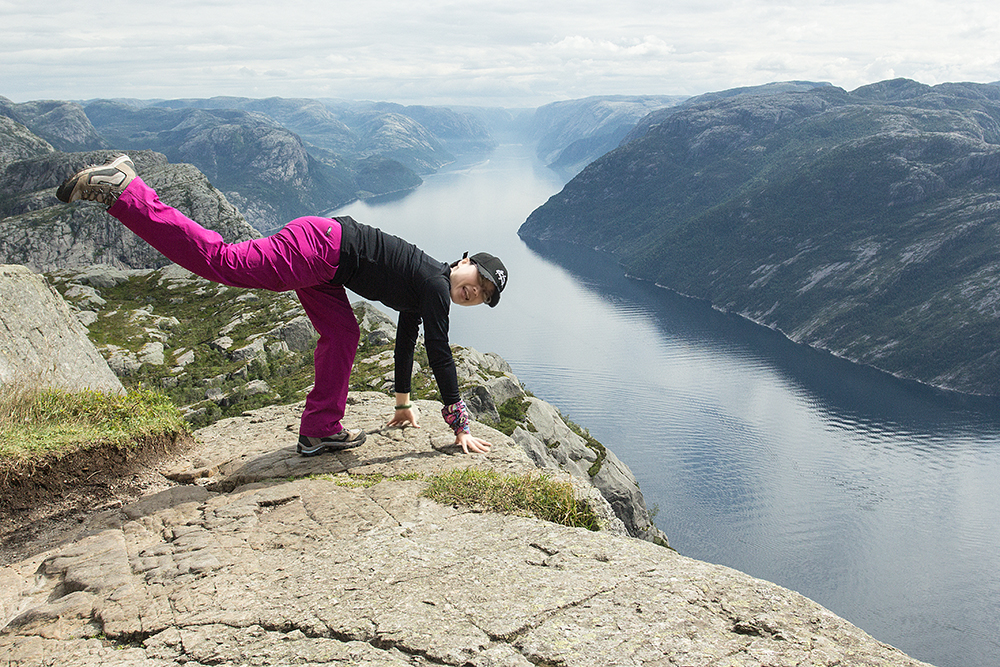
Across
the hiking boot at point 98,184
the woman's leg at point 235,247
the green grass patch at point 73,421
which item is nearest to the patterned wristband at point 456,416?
the woman's leg at point 235,247

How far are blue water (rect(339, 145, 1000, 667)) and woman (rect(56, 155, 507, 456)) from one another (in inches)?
2893

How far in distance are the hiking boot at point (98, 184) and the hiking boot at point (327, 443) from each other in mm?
3271

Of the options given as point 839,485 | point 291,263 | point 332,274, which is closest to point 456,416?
point 332,274

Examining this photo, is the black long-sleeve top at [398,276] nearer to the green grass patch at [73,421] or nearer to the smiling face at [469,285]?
the smiling face at [469,285]

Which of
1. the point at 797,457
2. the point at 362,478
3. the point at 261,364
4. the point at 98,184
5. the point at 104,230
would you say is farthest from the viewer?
the point at 797,457

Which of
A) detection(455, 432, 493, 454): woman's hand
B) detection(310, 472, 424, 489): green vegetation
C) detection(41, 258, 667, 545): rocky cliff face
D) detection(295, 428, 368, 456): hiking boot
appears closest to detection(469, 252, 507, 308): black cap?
detection(455, 432, 493, 454): woman's hand

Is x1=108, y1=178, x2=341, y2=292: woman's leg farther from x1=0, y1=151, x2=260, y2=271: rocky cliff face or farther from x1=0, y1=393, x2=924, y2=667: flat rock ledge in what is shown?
x1=0, y1=151, x2=260, y2=271: rocky cliff face

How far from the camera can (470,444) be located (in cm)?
743

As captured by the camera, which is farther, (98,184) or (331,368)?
(331,368)

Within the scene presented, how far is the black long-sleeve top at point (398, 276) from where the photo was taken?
6781mm

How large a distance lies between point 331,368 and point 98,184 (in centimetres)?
299

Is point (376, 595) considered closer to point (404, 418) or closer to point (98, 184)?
point (404, 418)

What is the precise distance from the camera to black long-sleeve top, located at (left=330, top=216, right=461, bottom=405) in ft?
22.2

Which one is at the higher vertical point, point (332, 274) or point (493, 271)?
point (493, 271)
